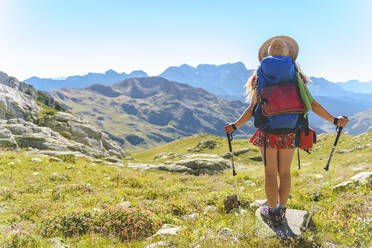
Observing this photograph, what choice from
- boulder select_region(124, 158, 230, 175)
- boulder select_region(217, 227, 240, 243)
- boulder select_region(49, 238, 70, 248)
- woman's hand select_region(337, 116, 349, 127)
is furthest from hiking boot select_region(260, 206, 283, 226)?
boulder select_region(124, 158, 230, 175)

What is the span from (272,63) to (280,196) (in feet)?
10.9

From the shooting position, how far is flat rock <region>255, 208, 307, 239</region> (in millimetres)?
5086

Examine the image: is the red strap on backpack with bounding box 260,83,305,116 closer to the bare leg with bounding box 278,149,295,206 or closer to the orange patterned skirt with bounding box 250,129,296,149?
the orange patterned skirt with bounding box 250,129,296,149

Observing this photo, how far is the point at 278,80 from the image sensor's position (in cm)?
520

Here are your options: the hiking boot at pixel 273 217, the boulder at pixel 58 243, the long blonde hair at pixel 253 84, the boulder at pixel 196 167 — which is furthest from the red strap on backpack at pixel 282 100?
the boulder at pixel 196 167

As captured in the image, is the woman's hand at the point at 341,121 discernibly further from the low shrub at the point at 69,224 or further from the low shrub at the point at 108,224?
the low shrub at the point at 69,224

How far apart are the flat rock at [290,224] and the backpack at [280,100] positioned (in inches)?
82.3

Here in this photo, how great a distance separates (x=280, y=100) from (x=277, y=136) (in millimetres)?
888

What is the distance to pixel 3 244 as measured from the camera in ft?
16.8

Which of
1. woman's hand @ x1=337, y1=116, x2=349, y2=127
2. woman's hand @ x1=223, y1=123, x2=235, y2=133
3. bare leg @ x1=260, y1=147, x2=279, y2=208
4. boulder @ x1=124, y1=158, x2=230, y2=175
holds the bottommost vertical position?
boulder @ x1=124, y1=158, x2=230, y2=175

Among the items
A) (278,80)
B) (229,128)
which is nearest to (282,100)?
(278,80)

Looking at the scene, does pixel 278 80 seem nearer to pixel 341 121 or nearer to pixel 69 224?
pixel 341 121

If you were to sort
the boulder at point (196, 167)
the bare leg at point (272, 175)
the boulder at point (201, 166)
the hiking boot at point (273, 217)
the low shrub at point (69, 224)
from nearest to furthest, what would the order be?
the bare leg at point (272, 175) < the hiking boot at point (273, 217) < the low shrub at point (69, 224) < the boulder at point (196, 167) < the boulder at point (201, 166)

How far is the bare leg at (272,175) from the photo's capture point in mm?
5488
